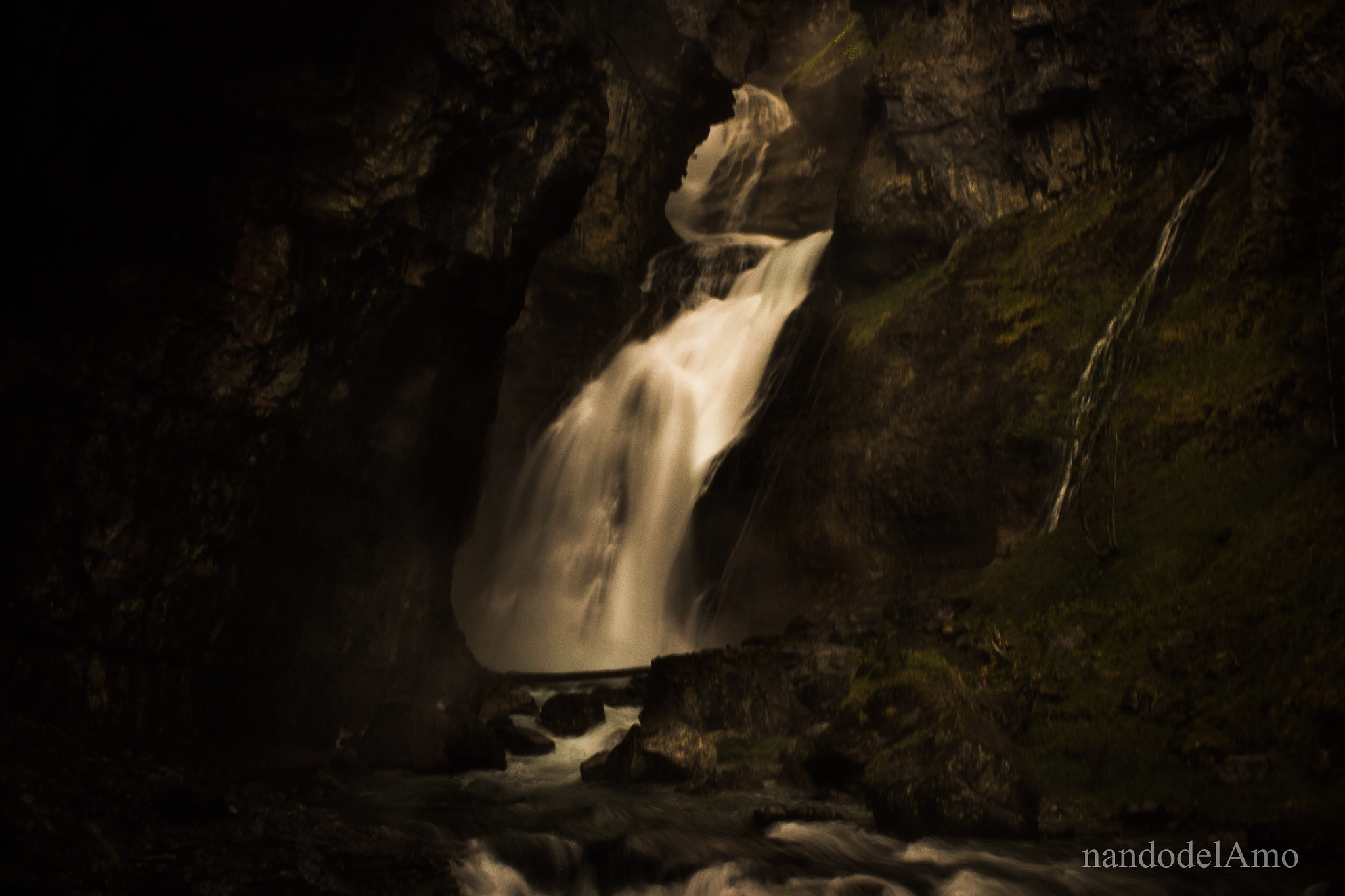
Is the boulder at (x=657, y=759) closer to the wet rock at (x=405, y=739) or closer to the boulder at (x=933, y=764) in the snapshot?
the boulder at (x=933, y=764)

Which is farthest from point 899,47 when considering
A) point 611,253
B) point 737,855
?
point 737,855

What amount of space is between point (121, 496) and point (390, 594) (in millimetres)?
6926

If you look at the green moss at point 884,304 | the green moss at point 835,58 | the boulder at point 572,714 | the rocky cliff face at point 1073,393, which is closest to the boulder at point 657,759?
the boulder at point 572,714

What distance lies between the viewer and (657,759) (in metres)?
13.4

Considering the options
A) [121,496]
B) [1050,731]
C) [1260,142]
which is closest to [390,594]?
[121,496]

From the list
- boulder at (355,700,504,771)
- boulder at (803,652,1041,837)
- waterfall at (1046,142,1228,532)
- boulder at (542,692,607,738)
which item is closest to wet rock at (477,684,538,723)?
boulder at (542,692,607,738)

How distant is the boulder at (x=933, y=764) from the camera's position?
384 inches

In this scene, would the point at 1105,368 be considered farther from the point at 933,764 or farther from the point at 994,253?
the point at 933,764

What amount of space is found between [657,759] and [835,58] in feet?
134

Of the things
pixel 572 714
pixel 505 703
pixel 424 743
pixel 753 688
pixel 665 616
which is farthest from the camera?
pixel 665 616

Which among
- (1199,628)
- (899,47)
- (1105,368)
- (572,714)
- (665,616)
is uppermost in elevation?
(899,47)

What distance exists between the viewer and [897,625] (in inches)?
672

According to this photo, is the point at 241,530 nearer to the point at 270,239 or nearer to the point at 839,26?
the point at 270,239

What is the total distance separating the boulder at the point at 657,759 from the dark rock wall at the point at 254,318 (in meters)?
5.39
